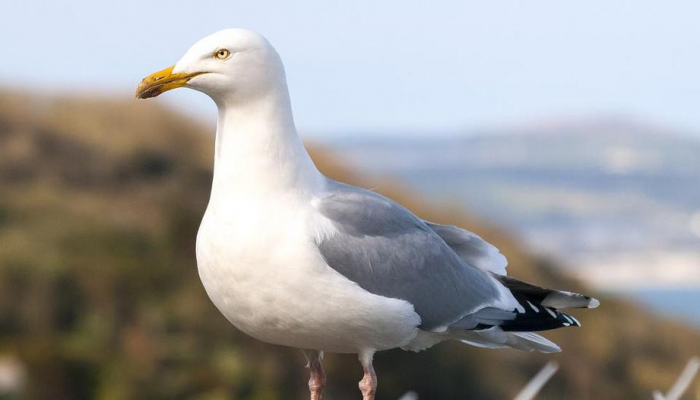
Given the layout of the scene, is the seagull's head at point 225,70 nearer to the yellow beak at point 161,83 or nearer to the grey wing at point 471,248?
the yellow beak at point 161,83

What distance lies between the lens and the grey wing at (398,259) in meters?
3.14

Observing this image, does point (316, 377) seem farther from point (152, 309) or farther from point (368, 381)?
point (152, 309)

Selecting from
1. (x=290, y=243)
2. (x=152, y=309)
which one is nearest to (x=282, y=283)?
(x=290, y=243)

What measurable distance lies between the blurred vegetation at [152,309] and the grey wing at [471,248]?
170 inches

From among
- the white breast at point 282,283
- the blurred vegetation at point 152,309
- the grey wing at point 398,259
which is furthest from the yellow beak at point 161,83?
the blurred vegetation at point 152,309

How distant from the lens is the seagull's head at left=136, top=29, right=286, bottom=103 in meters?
3.04

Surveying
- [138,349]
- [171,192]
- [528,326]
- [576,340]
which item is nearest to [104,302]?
[138,349]

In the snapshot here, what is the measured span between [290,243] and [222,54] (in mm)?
565

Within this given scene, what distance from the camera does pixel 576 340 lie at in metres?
10.3

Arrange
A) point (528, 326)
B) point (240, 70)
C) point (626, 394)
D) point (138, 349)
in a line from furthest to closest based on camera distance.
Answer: point (626, 394) < point (138, 349) < point (528, 326) < point (240, 70)

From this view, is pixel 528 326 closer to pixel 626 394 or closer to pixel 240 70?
pixel 240 70

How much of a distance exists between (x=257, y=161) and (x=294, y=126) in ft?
0.61

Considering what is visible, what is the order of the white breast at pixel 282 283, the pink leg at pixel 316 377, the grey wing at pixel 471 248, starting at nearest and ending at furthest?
the white breast at pixel 282 283 → the pink leg at pixel 316 377 → the grey wing at pixel 471 248

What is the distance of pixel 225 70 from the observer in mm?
3033
